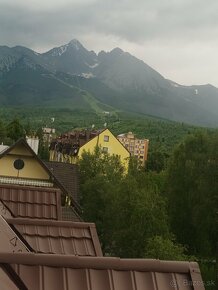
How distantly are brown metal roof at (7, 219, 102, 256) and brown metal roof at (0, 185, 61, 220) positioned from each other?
2.17m

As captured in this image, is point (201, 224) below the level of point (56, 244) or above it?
below

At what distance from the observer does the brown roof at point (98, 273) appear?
3438 mm

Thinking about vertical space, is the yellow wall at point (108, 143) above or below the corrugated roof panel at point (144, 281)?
below

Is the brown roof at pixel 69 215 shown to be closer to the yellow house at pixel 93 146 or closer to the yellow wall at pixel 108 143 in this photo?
the yellow house at pixel 93 146

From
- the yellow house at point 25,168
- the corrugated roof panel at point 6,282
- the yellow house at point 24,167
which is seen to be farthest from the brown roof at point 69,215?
the corrugated roof panel at point 6,282

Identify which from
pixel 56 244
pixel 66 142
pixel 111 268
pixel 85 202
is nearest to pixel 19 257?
pixel 111 268

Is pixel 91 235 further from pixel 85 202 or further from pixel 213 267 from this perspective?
pixel 85 202

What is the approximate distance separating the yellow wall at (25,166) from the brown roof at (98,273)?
1675 cm

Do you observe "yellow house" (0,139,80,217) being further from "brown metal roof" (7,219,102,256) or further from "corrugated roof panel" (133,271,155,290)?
"corrugated roof panel" (133,271,155,290)

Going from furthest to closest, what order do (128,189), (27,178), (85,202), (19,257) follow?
(85,202) < (128,189) < (27,178) < (19,257)

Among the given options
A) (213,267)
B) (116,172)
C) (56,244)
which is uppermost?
(56,244)

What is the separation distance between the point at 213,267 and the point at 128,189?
729 centimetres

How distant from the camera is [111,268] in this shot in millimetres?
3697

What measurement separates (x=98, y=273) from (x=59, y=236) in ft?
9.91
